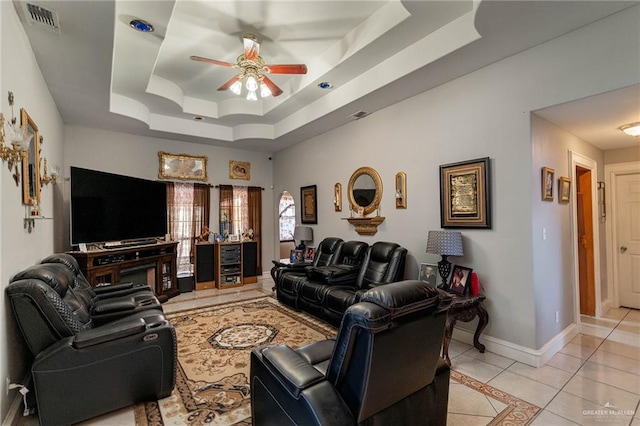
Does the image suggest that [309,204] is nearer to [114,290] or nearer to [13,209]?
[114,290]

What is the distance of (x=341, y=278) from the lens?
414 cm

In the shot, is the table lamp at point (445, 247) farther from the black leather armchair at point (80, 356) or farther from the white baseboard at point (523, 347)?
the black leather armchair at point (80, 356)

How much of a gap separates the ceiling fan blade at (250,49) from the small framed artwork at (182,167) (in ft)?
12.0

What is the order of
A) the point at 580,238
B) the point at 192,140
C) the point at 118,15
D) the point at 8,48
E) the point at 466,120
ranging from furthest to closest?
the point at 192,140 < the point at 580,238 < the point at 466,120 < the point at 118,15 < the point at 8,48

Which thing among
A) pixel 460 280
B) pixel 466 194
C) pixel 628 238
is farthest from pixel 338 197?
pixel 628 238

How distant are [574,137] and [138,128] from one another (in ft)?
21.6

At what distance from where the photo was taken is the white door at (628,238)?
4.28 metres

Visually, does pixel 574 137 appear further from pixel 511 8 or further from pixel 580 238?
pixel 511 8

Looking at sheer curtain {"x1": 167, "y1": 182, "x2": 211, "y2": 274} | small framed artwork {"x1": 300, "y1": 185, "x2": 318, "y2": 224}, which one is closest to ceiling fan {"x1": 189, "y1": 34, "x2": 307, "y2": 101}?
small framed artwork {"x1": 300, "y1": 185, "x2": 318, "y2": 224}

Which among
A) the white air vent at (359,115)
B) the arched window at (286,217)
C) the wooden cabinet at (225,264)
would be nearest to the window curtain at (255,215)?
the wooden cabinet at (225,264)

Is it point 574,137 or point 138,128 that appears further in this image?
point 138,128

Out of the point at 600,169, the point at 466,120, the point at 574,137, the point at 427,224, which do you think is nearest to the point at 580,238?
the point at 600,169

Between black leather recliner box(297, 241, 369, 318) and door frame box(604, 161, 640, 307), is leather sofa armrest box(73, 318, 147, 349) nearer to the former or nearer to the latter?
black leather recliner box(297, 241, 369, 318)

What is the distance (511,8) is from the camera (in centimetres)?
231
